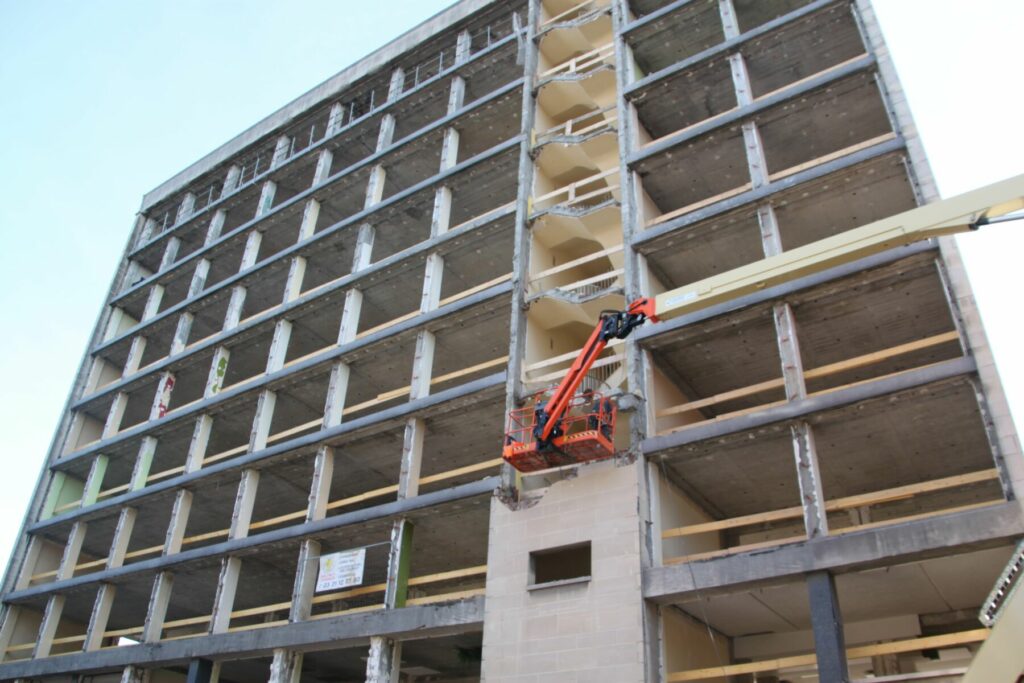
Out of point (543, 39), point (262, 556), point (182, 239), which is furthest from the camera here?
point (182, 239)

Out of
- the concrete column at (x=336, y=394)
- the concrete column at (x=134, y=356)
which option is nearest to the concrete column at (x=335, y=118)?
the concrete column at (x=134, y=356)

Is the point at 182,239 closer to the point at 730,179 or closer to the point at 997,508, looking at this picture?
the point at 730,179

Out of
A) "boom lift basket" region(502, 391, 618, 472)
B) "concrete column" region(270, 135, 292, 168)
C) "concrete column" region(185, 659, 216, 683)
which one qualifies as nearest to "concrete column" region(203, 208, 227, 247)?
"concrete column" region(270, 135, 292, 168)

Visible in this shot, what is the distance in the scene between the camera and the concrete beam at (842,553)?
15.9 metres

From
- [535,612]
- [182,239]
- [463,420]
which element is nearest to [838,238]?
[535,612]

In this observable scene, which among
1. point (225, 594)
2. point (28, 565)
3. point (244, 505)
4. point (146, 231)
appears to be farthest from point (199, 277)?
point (225, 594)

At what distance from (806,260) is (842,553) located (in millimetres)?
5962

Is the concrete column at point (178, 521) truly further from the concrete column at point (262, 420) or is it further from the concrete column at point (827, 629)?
the concrete column at point (827, 629)

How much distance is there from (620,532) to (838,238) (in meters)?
7.99

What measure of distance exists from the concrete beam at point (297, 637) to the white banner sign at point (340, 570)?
143cm

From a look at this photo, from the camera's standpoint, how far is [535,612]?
20.0 meters

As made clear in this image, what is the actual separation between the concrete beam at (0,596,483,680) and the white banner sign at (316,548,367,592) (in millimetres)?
1435

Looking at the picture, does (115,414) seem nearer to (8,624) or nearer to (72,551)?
(72,551)

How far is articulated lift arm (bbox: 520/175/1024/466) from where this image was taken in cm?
1641
